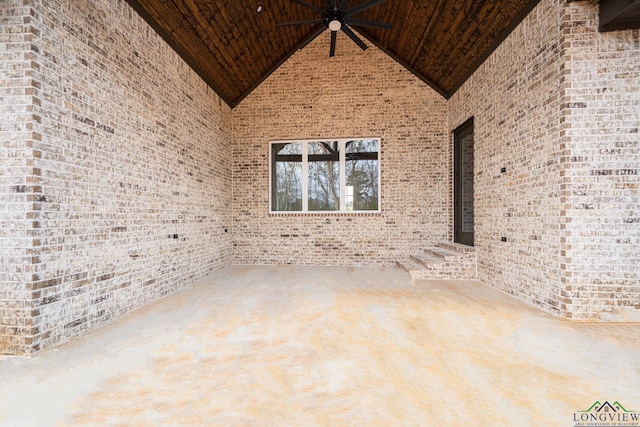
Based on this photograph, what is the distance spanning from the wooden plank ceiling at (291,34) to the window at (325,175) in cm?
177

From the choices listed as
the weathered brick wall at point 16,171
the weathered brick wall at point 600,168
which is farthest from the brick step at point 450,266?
the weathered brick wall at point 16,171

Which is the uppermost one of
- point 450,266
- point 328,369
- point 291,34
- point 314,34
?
point 314,34

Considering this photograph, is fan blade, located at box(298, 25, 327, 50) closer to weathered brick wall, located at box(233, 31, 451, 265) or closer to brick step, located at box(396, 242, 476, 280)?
weathered brick wall, located at box(233, 31, 451, 265)

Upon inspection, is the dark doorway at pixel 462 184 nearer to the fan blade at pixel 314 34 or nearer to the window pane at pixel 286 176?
the window pane at pixel 286 176

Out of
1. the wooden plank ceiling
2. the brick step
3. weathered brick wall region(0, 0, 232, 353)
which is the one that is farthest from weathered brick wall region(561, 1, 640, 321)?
weathered brick wall region(0, 0, 232, 353)

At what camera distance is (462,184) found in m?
6.57

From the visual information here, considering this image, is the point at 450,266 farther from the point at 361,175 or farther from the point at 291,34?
the point at 291,34

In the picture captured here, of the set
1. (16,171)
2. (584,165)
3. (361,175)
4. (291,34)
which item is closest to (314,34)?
(291,34)

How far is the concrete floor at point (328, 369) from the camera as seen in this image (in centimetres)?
175

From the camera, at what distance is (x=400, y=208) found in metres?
6.89

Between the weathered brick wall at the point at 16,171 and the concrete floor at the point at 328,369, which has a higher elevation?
the weathered brick wall at the point at 16,171

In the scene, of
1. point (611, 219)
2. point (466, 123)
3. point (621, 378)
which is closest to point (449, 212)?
point (466, 123)

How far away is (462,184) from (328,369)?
5.52 metres

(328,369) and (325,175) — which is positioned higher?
(325,175)
